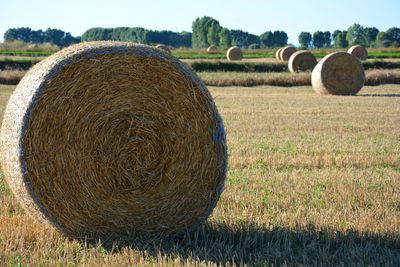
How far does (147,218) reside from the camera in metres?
5.47

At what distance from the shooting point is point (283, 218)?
5883 mm

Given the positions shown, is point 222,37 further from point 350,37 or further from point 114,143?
point 114,143

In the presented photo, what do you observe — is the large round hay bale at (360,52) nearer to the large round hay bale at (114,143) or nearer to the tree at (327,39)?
the large round hay bale at (114,143)

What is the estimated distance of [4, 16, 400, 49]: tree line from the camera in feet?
369

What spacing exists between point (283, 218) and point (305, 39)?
12938 cm

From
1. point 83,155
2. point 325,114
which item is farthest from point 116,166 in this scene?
point 325,114

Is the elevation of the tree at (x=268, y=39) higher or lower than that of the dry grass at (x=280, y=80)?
lower

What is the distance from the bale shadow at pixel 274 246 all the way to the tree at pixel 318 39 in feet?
412

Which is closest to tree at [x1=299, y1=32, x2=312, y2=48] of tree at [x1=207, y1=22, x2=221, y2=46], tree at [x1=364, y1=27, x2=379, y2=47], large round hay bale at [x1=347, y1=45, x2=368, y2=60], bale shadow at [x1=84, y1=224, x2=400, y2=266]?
tree at [x1=364, y1=27, x2=379, y2=47]

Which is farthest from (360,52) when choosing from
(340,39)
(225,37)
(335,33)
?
(335,33)

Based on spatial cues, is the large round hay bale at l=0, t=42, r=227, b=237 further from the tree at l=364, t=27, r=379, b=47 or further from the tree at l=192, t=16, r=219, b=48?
the tree at l=364, t=27, r=379, b=47

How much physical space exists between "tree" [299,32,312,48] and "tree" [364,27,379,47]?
37.1ft

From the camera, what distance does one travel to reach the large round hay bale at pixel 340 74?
21672mm

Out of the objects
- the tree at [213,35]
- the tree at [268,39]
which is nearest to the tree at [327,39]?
the tree at [268,39]
